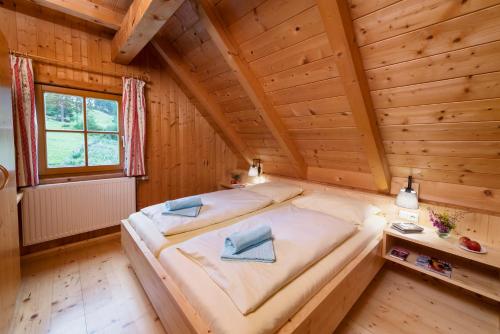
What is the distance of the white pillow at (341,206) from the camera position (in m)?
2.01

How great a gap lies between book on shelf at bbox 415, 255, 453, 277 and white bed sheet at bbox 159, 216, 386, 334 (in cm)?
78

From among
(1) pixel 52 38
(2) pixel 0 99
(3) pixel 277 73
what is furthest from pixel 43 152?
(3) pixel 277 73

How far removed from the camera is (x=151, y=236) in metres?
1.64

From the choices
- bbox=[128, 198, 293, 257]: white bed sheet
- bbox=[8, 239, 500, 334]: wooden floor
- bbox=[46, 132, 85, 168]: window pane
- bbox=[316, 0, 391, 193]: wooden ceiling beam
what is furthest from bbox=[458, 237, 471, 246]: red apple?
bbox=[46, 132, 85, 168]: window pane

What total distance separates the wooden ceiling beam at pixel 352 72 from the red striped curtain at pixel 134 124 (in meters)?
2.37

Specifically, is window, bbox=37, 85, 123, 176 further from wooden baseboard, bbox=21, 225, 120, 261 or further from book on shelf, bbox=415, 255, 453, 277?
book on shelf, bbox=415, 255, 453, 277

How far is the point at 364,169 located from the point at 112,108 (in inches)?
124

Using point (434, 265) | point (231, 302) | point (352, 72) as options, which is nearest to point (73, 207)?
point (231, 302)

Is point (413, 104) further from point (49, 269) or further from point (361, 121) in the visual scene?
point (49, 269)

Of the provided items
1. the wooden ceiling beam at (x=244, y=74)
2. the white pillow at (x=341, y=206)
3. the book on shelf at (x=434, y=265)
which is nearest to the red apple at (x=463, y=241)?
the book on shelf at (x=434, y=265)

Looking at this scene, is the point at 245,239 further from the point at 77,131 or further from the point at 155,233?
the point at 77,131

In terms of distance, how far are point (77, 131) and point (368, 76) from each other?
3005 mm

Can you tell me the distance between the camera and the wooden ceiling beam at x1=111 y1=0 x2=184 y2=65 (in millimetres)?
1567

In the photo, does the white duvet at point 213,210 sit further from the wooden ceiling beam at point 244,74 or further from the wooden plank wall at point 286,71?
the wooden plank wall at point 286,71
